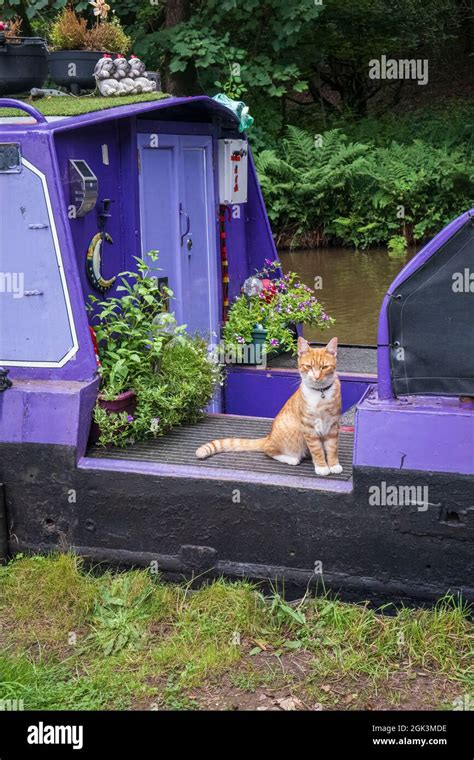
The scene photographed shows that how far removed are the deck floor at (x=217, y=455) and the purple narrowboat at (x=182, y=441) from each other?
0.06 feet

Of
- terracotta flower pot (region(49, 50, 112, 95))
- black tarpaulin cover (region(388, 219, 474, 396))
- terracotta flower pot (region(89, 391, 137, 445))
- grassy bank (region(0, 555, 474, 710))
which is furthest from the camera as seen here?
terracotta flower pot (region(49, 50, 112, 95))

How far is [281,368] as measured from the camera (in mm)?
8516

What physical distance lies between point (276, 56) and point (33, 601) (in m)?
14.7

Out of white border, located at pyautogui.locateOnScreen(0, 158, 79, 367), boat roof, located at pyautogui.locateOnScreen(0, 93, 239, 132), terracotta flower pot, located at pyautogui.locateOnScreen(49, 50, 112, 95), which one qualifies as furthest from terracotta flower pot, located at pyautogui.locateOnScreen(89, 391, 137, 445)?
terracotta flower pot, located at pyautogui.locateOnScreen(49, 50, 112, 95)

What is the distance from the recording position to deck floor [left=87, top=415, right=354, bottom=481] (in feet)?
18.7

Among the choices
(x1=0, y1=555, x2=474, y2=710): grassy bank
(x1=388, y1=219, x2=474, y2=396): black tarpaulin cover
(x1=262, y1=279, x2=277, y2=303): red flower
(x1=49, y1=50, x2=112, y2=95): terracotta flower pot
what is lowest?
(x1=0, y1=555, x2=474, y2=710): grassy bank

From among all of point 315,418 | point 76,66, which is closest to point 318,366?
point 315,418

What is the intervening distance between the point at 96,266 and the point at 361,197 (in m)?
14.3

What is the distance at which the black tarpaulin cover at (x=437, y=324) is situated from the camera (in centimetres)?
501

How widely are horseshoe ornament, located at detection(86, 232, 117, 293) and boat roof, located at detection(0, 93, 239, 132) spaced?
75 cm

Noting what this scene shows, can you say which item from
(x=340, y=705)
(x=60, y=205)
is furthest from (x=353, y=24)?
(x=340, y=705)

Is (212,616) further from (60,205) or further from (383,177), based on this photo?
→ (383,177)

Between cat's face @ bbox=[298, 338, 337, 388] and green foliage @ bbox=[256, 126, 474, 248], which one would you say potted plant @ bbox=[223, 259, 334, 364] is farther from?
green foliage @ bbox=[256, 126, 474, 248]

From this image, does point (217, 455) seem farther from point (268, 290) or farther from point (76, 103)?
point (268, 290)
